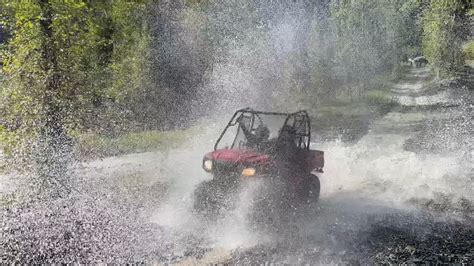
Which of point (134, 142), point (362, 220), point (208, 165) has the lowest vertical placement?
point (134, 142)

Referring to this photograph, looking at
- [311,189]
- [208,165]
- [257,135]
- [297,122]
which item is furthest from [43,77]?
[311,189]

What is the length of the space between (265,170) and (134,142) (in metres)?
10.4

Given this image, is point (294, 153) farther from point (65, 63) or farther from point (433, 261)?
point (65, 63)

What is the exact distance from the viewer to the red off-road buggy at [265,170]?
8047 millimetres

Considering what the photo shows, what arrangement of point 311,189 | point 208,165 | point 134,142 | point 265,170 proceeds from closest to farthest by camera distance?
point 265,170
point 208,165
point 311,189
point 134,142

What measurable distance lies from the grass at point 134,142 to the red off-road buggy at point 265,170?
7.84 meters

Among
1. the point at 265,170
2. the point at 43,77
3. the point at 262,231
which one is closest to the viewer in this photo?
the point at 262,231

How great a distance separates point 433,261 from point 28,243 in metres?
6.94

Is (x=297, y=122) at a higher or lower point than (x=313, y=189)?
higher

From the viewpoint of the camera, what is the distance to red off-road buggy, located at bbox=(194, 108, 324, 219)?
26.4 feet

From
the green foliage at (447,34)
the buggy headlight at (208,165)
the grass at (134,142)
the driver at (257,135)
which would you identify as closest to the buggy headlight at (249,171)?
the buggy headlight at (208,165)

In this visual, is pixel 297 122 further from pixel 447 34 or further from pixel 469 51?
pixel 469 51

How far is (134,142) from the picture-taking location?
687 inches

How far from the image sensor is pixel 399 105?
27047mm
